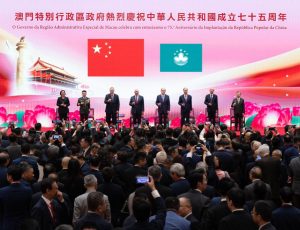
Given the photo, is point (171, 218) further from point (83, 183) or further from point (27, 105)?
point (27, 105)

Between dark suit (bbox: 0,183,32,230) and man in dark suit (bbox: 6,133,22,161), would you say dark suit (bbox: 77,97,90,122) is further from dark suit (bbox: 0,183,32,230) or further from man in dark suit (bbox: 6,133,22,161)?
dark suit (bbox: 0,183,32,230)

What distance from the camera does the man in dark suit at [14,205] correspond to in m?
5.02

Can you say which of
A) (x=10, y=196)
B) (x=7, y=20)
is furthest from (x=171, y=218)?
(x=7, y=20)

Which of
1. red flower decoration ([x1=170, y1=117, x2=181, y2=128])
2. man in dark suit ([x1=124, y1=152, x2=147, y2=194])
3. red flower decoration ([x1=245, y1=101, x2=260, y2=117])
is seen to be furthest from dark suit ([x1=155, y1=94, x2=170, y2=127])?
man in dark suit ([x1=124, y1=152, x2=147, y2=194])

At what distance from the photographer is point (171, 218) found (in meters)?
4.41

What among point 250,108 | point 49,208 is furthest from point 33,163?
point 250,108

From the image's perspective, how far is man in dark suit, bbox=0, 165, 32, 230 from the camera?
502 cm

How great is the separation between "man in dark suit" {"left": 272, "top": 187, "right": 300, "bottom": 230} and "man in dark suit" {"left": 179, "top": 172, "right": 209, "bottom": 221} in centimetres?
65

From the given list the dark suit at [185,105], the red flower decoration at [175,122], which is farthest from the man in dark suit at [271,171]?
the red flower decoration at [175,122]

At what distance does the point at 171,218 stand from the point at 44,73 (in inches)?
542

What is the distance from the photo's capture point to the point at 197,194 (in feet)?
16.7

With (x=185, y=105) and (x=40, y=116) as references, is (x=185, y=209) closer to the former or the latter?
(x=185, y=105)

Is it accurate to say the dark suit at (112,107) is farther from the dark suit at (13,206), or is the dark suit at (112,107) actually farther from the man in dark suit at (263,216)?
the man in dark suit at (263,216)

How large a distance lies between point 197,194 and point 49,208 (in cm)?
138
